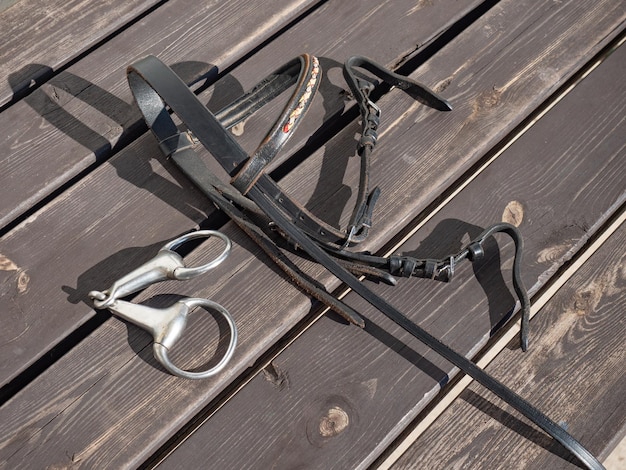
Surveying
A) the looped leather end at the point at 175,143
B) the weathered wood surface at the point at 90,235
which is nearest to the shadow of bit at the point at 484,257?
the weathered wood surface at the point at 90,235

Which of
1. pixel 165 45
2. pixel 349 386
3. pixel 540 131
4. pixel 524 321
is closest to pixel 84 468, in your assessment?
pixel 349 386

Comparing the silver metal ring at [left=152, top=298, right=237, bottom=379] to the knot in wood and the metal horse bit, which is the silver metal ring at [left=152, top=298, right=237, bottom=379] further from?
the knot in wood

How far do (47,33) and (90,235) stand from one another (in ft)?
2.04

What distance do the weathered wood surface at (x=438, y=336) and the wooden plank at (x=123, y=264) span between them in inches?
3.1

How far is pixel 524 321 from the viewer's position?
1.40 meters

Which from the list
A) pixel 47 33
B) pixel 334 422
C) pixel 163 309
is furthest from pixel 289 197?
pixel 47 33

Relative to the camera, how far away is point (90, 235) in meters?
1.50

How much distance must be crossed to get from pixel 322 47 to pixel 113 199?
67 centimetres

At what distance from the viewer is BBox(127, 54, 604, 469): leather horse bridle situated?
4.22 feet

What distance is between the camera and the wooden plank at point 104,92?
1.57 metres

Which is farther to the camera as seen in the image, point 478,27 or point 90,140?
point 478,27

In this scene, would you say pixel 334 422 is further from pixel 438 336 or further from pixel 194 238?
pixel 194 238

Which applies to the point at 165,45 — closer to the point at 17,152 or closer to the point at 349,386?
the point at 17,152

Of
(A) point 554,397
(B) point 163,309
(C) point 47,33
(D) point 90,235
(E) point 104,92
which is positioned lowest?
(A) point 554,397
